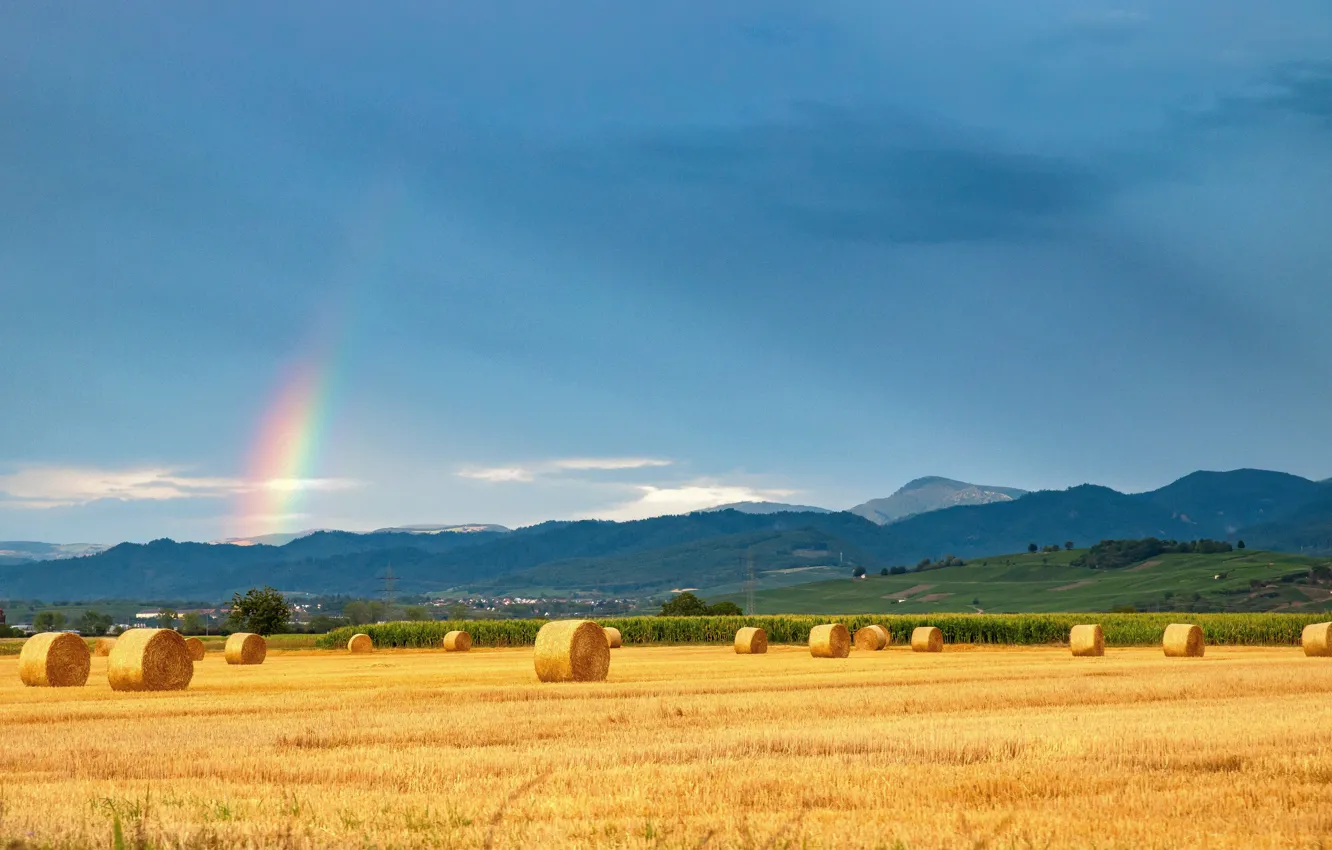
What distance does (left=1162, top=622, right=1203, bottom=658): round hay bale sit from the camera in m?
49.5

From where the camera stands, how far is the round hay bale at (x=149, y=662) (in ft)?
99.8

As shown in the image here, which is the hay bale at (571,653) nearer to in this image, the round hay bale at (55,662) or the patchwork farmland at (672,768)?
the patchwork farmland at (672,768)

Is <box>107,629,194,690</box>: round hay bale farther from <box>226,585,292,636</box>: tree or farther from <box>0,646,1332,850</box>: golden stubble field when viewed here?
<box>226,585,292,636</box>: tree

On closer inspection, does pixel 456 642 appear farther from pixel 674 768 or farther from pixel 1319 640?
pixel 674 768

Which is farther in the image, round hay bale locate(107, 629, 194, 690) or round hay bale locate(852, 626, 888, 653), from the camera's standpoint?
round hay bale locate(852, 626, 888, 653)

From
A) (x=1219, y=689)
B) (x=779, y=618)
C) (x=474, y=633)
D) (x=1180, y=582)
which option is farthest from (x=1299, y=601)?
(x=1219, y=689)

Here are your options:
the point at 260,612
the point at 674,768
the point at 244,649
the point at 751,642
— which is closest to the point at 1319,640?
the point at 751,642

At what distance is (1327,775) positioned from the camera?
14.3 m

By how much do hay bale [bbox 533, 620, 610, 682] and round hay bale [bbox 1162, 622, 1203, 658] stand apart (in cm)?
2578

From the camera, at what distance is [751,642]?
5703cm

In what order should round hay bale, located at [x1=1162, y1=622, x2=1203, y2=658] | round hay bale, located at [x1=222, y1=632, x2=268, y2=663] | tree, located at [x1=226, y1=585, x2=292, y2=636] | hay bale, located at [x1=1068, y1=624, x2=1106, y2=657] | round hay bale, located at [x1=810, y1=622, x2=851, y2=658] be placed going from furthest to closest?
tree, located at [x1=226, y1=585, x2=292, y2=636] → hay bale, located at [x1=1068, y1=624, x2=1106, y2=657] → round hay bale, located at [x1=222, y1=632, x2=268, y2=663] → round hay bale, located at [x1=810, y1=622, x2=851, y2=658] → round hay bale, located at [x1=1162, y1=622, x2=1203, y2=658]

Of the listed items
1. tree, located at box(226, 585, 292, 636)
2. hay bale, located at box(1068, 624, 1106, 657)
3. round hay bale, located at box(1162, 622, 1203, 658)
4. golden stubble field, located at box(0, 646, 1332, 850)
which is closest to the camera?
golden stubble field, located at box(0, 646, 1332, 850)

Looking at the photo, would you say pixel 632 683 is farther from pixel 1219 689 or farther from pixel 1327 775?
pixel 1327 775

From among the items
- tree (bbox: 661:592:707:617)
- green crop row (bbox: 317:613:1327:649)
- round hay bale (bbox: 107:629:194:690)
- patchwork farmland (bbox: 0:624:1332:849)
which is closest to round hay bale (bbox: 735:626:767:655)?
green crop row (bbox: 317:613:1327:649)
